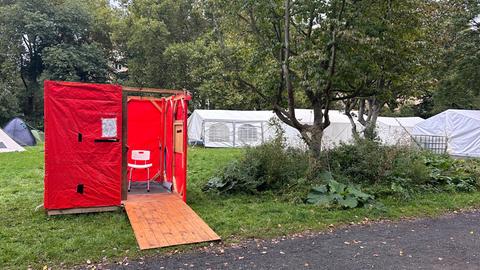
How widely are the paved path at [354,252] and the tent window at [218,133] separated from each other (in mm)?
15521

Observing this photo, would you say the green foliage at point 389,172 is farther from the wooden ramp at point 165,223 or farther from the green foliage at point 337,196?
the wooden ramp at point 165,223

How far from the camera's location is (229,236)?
17.0 feet

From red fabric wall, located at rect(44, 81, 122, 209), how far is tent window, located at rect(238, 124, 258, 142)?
48.5 ft

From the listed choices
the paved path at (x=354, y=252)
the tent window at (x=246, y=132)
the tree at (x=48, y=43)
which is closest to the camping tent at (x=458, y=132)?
the tent window at (x=246, y=132)

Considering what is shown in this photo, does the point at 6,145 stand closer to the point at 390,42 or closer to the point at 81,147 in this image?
the point at 81,147

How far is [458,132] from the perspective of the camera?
61.3 ft

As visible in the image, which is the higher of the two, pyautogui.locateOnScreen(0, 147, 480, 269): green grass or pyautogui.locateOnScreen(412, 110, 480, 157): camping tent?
pyautogui.locateOnScreen(412, 110, 480, 157): camping tent

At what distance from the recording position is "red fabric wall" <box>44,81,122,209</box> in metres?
5.92

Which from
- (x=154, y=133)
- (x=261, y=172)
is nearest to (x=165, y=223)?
(x=261, y=172)

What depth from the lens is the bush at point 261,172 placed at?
7773mm

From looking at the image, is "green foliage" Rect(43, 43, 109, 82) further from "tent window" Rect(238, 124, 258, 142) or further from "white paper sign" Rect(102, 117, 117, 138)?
"white paper sign" Rect(102, 117, 117, 138)

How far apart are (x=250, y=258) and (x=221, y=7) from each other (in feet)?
20.7

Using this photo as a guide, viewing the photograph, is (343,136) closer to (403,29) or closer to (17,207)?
(403,29)

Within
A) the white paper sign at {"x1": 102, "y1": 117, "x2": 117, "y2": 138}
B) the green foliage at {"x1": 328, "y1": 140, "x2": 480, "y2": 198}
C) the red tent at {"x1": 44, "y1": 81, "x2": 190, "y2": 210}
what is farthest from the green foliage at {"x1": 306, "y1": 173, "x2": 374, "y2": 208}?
the white paper sign at {"x1": 102, "y1": 117, "x2": 117, "y2": 138}
